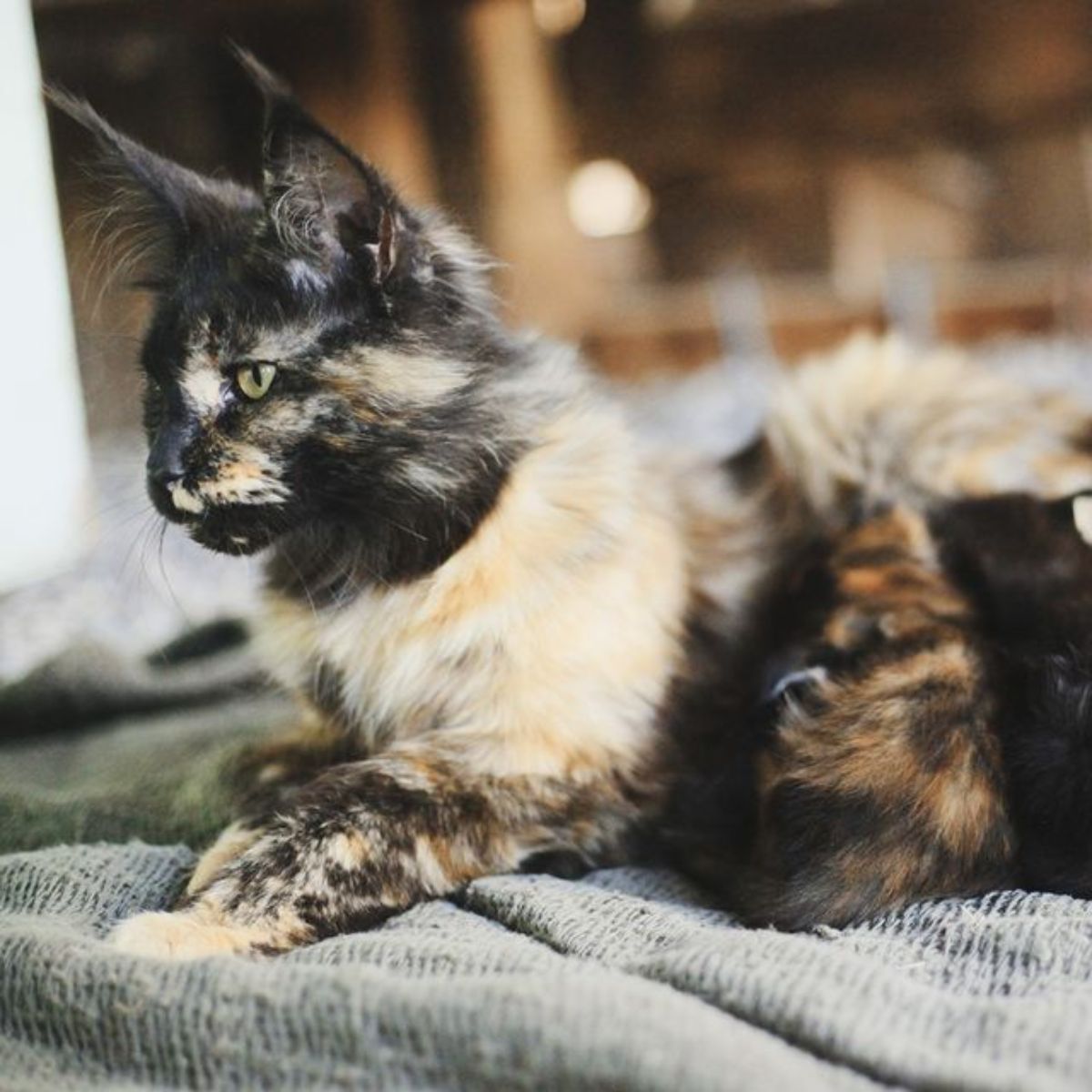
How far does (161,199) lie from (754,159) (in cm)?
323

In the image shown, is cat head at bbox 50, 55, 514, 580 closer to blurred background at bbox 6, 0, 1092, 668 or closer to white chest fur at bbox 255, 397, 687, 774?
white chest fur at bbox 255, 397, 687, 774

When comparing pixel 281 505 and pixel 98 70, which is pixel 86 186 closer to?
pixel 281 505

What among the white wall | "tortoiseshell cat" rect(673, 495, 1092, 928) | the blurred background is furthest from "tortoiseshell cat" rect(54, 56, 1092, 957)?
the blurred background

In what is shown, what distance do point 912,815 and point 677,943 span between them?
211 millimetres

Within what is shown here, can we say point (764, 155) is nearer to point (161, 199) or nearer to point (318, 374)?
point (161, 199)

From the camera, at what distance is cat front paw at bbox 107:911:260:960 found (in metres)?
0.87

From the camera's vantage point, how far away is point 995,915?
922 millimetres

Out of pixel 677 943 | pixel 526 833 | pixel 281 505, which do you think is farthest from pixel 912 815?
pixel 281 505

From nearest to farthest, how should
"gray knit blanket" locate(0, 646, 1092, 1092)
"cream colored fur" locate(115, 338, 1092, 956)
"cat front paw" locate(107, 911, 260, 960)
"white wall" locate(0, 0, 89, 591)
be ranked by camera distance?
1. "gray knit blanket" locate(0, 646, 1092, 1092)
2. "cat front paw" locate(107, 911, 260, 960)
3. "cream colored fur" locate(115, 338, 1092, 956)
4. "white wall" locate(0, 0, 89, 591)

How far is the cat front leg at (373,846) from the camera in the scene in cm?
92

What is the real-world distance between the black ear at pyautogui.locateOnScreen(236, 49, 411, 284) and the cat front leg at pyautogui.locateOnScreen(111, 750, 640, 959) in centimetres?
43

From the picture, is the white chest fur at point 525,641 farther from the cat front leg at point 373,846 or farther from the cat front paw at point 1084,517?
the cat front paw at point 1084,517

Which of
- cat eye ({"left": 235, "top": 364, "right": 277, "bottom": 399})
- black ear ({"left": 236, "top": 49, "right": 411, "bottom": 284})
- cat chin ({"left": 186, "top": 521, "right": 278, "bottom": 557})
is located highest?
black ear ({"left": 236, "top": 49, "right": 411, "bottom": 284})

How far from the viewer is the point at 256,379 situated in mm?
1070
